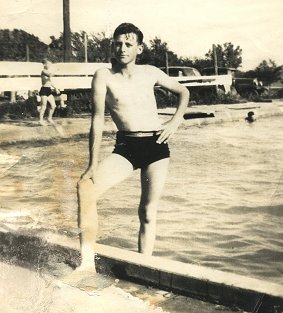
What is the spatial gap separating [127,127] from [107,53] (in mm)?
4540

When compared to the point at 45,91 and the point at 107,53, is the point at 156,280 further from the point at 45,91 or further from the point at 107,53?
the point at 45,91

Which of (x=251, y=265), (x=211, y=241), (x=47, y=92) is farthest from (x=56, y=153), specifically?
(x=251, y=265)

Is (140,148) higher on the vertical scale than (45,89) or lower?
lower

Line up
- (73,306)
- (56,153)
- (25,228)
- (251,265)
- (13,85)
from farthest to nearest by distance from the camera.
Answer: (13,85) → (56,153) → (25,228) → (251,265) → (73,306)

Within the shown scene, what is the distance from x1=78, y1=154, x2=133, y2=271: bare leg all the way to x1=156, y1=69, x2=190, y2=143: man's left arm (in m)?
0.22

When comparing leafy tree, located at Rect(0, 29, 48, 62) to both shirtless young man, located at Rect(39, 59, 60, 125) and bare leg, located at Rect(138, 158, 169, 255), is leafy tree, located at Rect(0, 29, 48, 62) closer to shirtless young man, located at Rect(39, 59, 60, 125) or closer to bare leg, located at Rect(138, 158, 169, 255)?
shirtless young man, located at Rect(39, 59, 60, 125)

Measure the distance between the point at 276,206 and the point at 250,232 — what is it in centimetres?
69

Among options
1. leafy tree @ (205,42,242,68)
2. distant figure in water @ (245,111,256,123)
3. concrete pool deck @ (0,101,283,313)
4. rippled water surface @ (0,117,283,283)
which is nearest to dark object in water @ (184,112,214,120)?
distant figure in water @ (245,111,256,123)

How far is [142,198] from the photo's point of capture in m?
2.82

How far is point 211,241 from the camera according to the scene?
3.42m

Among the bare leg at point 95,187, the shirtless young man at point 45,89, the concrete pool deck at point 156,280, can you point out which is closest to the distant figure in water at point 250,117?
the shirtless young man at point 45,89

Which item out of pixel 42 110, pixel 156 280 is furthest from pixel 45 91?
pixel 156 280

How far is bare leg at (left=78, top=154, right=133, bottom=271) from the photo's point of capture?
266 cm

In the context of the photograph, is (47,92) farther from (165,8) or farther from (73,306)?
(73,306)
